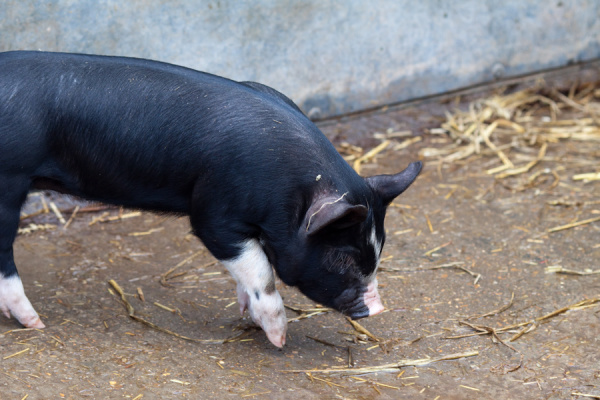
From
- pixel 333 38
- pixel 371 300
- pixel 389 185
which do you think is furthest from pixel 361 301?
pixel 333 38

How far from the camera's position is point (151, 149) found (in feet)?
13.0

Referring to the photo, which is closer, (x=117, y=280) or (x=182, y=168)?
(x=182, y=168)

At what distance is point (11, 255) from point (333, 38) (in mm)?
3877

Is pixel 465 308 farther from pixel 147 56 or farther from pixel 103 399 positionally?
pixel 147 56

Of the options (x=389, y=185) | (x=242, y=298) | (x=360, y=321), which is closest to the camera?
(x=389, y=185)

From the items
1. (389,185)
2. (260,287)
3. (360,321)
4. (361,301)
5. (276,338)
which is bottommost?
(360,321)

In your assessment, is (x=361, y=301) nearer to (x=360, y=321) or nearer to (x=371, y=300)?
(x=371, y=300)

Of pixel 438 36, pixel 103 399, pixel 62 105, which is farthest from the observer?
pixel 438 36

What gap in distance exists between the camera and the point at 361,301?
4027 mm

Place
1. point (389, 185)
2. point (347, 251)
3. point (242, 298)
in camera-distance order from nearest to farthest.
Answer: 1. point (347, 251)
2. point (389, 185)
3. point (242, 298)

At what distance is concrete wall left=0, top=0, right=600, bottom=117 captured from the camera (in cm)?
579

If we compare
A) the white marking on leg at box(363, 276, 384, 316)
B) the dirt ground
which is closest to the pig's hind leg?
→ the dirt ground

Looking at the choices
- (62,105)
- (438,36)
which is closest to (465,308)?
(62,105)

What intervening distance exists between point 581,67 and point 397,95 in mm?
2360
